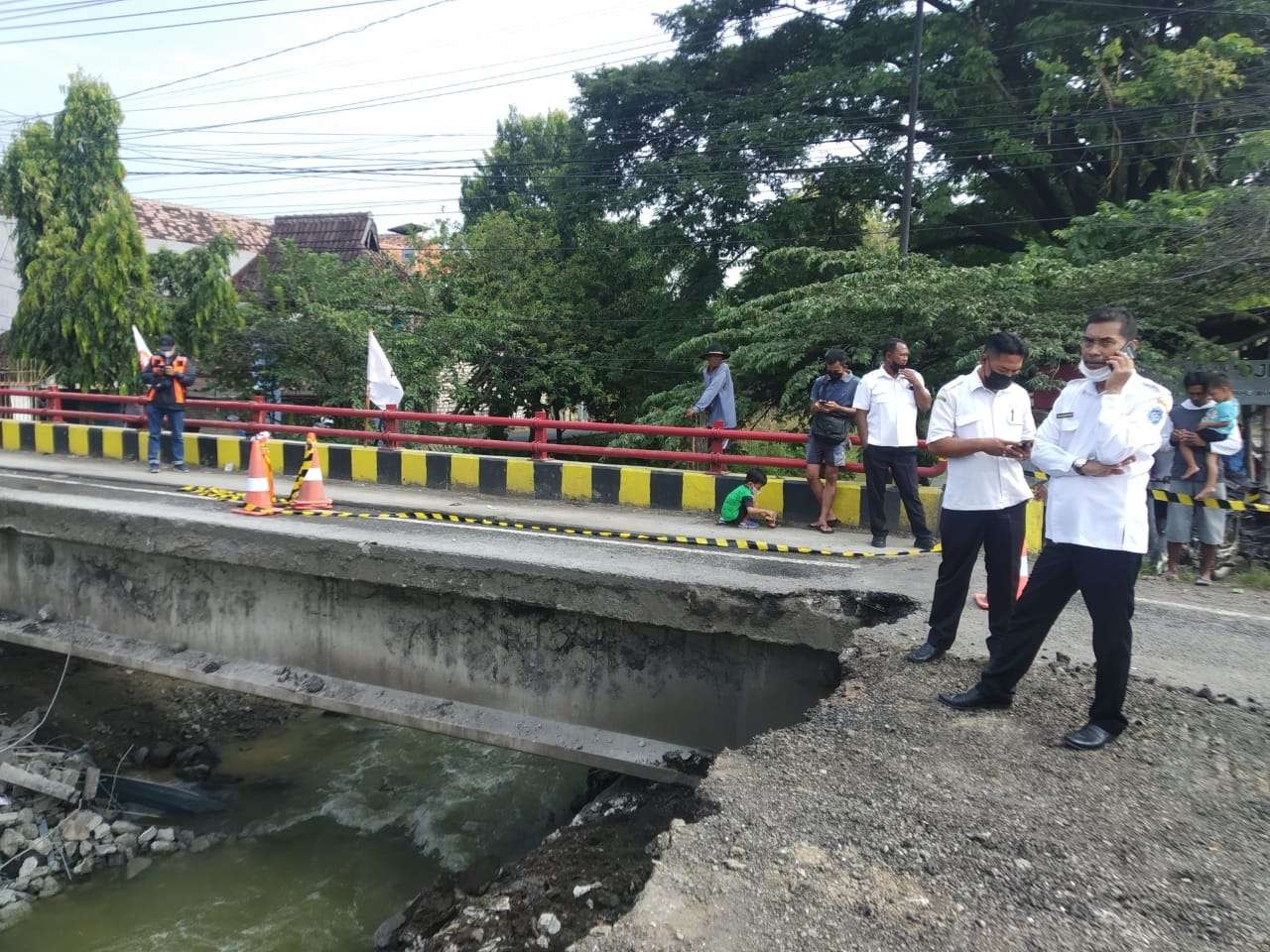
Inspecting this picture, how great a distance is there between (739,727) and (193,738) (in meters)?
6.31

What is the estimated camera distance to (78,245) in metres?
18.4

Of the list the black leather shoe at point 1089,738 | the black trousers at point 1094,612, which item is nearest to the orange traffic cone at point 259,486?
the black trousers at point 1094,612

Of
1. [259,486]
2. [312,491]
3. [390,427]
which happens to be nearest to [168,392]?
[390,427]

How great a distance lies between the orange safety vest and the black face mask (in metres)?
9.67

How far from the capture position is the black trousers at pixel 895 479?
276 inches

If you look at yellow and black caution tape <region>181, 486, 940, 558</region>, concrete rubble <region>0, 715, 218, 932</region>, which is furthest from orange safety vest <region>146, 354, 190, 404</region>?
concrete rubble <region>0, 715, 218, 932</region>

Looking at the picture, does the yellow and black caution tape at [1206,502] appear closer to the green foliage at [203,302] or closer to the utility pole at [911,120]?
the utility pole at [911,120]

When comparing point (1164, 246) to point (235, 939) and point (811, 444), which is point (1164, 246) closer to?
point (811, 444)

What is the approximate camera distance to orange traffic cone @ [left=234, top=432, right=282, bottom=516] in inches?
315

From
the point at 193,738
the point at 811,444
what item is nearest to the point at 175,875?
the point at 193,738

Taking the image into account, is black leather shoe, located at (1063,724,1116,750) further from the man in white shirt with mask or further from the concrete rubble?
the concrete rubble

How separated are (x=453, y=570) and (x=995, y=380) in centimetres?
373

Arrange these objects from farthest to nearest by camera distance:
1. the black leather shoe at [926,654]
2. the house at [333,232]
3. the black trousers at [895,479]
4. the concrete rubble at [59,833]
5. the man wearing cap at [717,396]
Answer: the house at [333,232], the man wearing cap at [717,396], the black trousers at [895,479], the concrete rubble at [59,833], the black leather shoe at [926,654]

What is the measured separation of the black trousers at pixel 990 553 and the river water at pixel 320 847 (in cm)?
435
